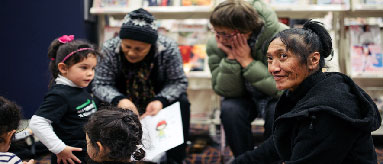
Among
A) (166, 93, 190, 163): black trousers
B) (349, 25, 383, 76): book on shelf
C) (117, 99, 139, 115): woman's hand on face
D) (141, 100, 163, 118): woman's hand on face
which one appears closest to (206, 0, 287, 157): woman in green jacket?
(166, 93, 190, 163): black trousers

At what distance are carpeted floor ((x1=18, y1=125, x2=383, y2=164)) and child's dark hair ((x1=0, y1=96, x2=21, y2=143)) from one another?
2.98 ft

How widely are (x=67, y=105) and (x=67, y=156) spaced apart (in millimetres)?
201

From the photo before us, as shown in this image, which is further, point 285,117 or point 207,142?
point 207,142

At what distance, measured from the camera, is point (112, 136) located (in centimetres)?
104

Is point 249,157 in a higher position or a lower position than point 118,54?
lower

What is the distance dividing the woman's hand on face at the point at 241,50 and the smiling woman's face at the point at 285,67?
62 cm

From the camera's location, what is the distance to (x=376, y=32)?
2506mm

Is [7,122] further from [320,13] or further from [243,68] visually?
[320,13]

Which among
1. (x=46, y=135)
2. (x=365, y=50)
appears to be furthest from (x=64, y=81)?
(x=365, y=50)

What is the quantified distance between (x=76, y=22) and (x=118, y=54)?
2.65 ft

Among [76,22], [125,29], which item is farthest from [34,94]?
[125,29]

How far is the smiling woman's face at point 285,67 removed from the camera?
1057 millimetres

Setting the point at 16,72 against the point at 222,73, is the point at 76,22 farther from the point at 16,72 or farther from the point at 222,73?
the point at 222,73

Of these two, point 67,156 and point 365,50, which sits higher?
point 365,50
